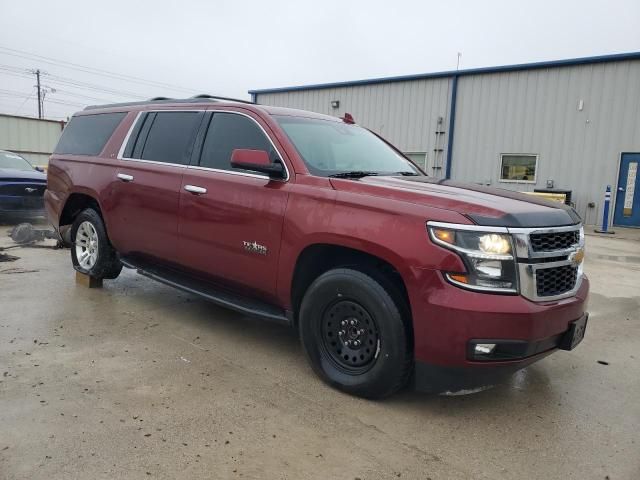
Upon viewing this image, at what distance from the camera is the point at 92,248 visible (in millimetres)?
5398

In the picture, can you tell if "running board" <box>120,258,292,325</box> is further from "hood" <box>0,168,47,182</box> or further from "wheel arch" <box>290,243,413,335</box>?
"hood" <box>0,168,47,182</box>

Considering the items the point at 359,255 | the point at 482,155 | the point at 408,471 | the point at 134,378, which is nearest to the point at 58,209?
the point at 134,378

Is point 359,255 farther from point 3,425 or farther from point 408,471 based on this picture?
point 3,425

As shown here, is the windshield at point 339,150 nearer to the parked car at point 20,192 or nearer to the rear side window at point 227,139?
the rear side window at point 227,139

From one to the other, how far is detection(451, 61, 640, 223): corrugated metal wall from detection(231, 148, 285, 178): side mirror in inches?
541

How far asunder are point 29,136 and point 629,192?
24522mm

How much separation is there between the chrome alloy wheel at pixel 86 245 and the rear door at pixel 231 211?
1658 millimetres

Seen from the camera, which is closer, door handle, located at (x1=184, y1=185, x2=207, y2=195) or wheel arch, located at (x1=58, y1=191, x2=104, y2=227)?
door handle, located at (x1=184, y1=185, x2=207, y2=195)

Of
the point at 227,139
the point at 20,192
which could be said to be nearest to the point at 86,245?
the point at 227,139

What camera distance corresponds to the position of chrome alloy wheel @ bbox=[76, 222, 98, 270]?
5336 mm

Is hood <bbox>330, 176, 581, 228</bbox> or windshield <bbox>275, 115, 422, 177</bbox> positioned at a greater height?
windshield <bbox>275, 115, 422, 177</bbox>

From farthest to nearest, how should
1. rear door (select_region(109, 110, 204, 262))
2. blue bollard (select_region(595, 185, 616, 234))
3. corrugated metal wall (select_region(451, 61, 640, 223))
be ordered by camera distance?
corrugated metal wall (select_region(451, 61, 640, 223)), blue bollard (select_region(595, 185, 616, 234)), rear door (select_region(109, 110, 204, 262))

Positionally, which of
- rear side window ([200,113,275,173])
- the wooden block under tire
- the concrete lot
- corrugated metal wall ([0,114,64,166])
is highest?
corrugated metal wall ([0,114,64,166])

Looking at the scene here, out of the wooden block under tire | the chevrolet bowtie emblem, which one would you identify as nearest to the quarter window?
the wooden block under tire
